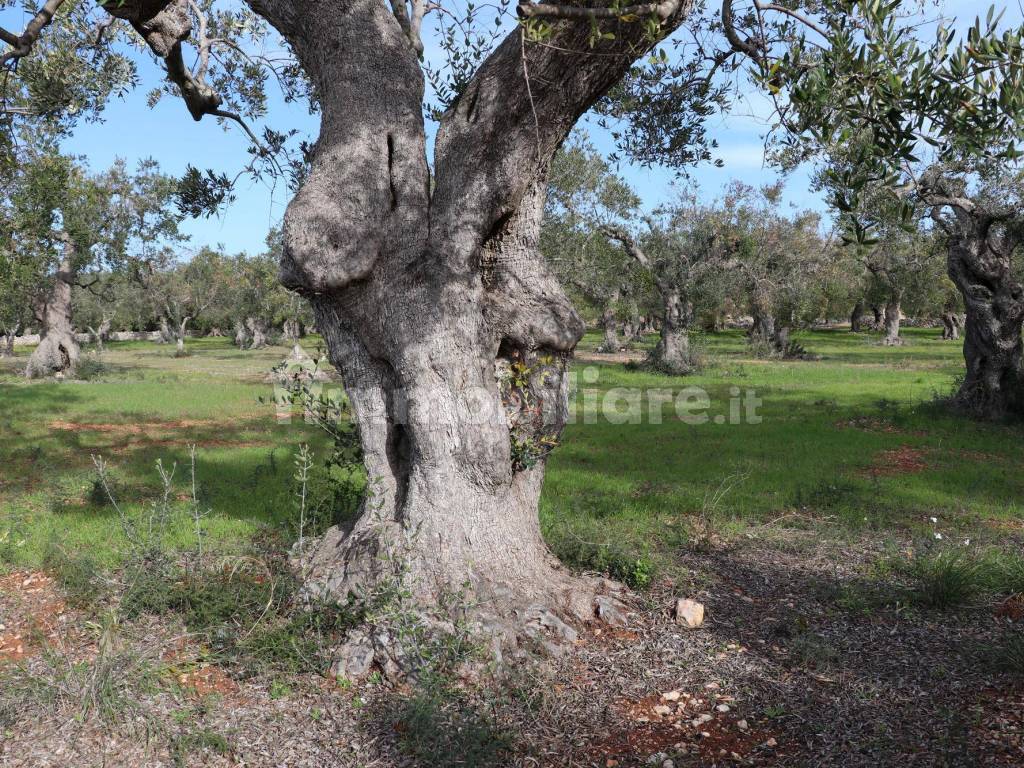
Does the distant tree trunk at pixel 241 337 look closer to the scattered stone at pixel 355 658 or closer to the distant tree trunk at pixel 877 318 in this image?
the distant tree trunk at pixel 877 318

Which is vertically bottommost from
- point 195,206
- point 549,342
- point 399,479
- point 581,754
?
point 581,754

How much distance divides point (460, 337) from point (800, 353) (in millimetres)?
33260

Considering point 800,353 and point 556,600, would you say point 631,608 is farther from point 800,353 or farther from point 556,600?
point 800,353

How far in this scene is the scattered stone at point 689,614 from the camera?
5200 mm

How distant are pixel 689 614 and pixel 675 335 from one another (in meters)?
22.4

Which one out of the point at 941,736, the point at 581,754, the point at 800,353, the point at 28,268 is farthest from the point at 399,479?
the point at 800,353

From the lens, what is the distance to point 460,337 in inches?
204

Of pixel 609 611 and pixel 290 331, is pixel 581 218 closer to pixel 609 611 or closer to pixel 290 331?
pixel 609 611

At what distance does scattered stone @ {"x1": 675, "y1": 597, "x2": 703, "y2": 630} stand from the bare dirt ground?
10cm

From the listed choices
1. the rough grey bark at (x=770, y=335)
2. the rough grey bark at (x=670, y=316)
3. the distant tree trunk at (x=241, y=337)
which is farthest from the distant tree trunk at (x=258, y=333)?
the rough grey bark at (x=670, y=316)

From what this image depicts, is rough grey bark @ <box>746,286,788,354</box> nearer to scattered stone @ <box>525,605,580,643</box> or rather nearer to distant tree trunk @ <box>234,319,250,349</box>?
scattered stone @ <box>525,605,580,643</box>

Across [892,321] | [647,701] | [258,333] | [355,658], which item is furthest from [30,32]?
[258,333]

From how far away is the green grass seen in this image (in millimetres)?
7309

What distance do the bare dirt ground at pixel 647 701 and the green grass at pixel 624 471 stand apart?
3.48 ft
